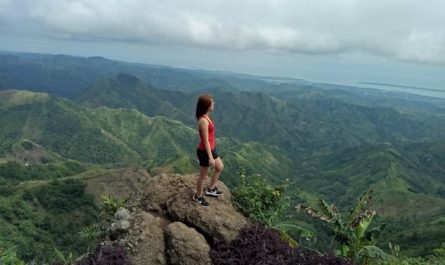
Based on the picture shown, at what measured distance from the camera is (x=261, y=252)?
13141 mm

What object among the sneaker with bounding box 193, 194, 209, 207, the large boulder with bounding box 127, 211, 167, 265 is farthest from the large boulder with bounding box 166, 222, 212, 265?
the sneaker with bounding box 193, 194, 209, 207

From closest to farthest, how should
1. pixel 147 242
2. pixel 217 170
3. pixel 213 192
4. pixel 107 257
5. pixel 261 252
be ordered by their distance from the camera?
pixel 107 257 → pixel 261 252 → pixel 147 242 → pixel 217 170 → pixel 213 192

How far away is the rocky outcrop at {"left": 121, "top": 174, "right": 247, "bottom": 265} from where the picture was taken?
13539mm

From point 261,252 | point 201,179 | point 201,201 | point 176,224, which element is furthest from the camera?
point 201,201

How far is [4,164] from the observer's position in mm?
184375

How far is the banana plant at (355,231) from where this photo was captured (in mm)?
16511

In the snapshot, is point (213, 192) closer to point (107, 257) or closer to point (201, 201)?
point (201, 201)

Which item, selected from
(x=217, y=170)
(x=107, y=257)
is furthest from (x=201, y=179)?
(x=107, y=257)

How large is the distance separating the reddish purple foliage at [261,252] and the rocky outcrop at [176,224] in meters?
0.35

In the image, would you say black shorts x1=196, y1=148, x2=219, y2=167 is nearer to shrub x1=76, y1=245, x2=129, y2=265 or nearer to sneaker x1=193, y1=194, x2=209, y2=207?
sneaker x1=193, y1=194, x2=209, y2=207

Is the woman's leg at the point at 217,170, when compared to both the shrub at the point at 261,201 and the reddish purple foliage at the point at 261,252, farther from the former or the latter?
the reddish purple foliage at the point at 261,252

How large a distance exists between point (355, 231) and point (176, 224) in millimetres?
6908

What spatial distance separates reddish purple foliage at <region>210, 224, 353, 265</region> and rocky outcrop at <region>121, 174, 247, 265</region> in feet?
1.15

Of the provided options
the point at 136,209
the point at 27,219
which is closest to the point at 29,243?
the point at 27,219
